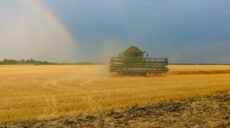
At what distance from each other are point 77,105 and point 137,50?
22.4 m

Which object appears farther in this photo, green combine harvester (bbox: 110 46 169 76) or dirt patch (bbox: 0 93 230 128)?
green combine harvester (bbox: 110 46 169 76)

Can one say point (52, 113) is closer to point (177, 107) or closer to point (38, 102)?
point (38, 102)

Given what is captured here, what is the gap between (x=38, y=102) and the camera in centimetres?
986

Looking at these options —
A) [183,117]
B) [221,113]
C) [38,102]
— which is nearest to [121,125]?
[183,117]

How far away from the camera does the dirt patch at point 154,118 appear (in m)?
6.58

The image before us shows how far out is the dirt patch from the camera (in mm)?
6578

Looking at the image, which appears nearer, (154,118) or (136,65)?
(154,118)

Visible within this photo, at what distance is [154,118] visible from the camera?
7281mm

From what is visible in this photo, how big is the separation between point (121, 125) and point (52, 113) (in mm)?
2572

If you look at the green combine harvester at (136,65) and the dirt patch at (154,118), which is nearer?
the dirt patch at (154,118)

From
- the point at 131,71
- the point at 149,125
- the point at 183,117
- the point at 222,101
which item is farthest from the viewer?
the point at 131,71

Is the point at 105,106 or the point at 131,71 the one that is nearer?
the point at 105,106

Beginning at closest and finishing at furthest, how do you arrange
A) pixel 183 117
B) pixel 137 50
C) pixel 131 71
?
pixel 183 117 → pixel 131 71 → pixel 137 50

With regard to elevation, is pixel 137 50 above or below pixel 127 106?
above
